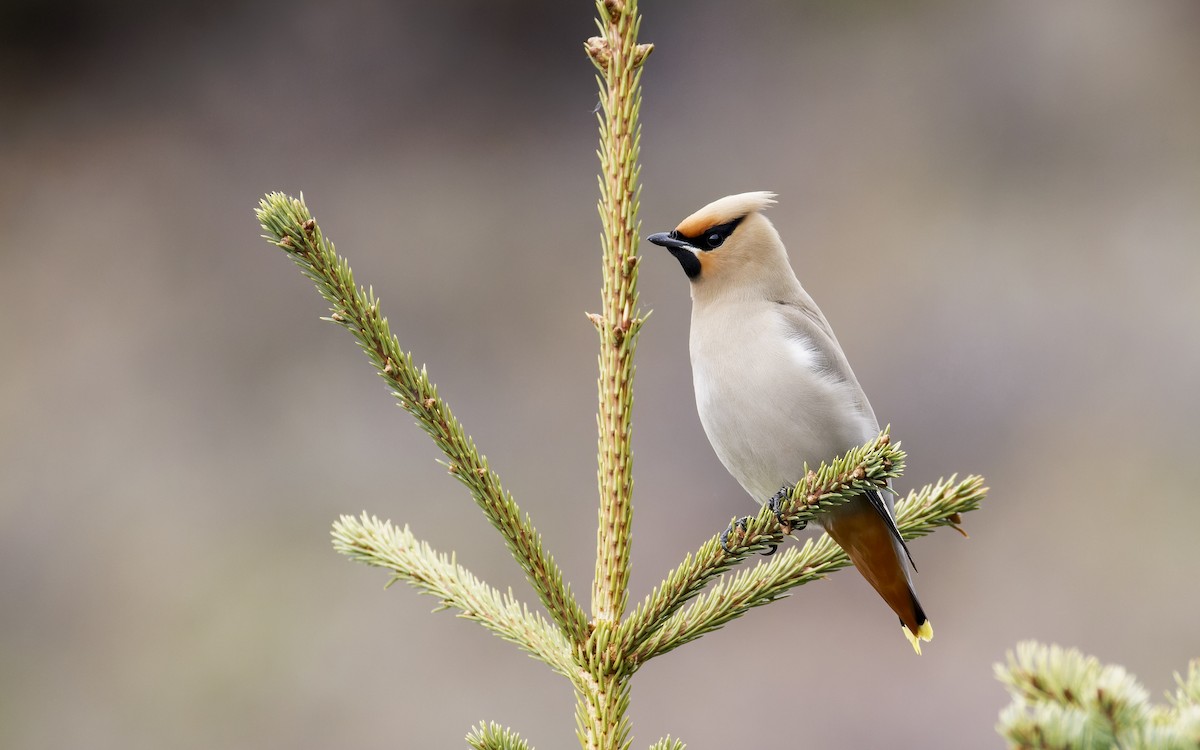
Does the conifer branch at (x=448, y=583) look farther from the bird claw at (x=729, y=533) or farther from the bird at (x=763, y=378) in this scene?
the bird at (x=763, y=378)

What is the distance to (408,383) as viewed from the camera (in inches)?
50.6

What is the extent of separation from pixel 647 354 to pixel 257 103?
2948 millimetres

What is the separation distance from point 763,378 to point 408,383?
86 centimetres

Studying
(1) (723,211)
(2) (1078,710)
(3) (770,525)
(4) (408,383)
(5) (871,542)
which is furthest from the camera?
(1) (723,211)

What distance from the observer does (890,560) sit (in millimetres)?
1820

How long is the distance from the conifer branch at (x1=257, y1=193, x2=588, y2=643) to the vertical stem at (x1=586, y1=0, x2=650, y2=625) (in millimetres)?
63

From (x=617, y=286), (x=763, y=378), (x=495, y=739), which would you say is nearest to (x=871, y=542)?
(x=763, y=378)

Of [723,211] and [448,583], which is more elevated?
[723,211]

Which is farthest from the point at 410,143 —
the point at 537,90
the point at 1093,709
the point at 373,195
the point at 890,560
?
the point at 1093,709

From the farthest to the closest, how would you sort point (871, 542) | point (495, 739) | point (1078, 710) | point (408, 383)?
point (871, 542)
point (408, 383)
point (495, 739)
point (1078, 710)

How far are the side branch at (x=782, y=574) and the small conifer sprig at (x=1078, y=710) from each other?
55 centimetres

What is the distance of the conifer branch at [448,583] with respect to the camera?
52.2 inches

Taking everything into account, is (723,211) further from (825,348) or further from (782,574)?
(782,574)

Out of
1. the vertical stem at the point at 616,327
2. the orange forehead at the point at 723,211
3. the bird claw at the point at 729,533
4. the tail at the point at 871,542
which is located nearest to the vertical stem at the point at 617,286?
the vertical stem at the point at 616,327
